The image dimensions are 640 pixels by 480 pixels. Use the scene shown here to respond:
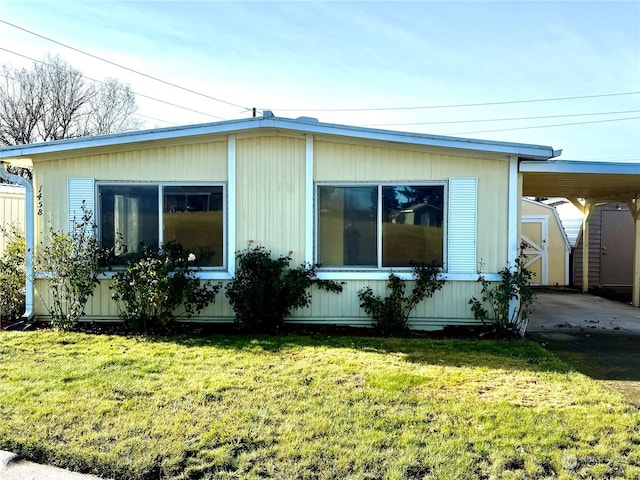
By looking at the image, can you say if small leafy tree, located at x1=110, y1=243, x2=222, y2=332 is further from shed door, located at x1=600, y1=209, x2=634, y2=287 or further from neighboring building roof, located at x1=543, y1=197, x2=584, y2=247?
shed door, located at x1=600, y1=209, x2=634, y2=287

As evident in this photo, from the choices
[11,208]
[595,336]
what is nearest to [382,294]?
[595,336]

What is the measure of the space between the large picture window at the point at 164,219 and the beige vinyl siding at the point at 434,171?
5.58ft

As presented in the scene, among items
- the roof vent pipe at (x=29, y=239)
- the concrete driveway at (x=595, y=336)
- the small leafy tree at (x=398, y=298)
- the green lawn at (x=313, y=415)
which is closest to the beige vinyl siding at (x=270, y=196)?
the small leafy tree at (x=398, y=298)

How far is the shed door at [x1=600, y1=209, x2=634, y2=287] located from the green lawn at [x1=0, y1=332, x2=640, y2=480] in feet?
29.9

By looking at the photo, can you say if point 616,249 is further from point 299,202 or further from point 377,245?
point 299,202

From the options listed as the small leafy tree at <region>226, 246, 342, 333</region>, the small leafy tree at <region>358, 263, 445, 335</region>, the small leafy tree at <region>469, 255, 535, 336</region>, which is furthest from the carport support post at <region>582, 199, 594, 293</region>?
the small leafy tree at <region>226, 246, 342, 333</region>

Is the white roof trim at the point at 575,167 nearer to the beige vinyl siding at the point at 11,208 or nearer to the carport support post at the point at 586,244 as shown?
the carport support post at the point at 586,244

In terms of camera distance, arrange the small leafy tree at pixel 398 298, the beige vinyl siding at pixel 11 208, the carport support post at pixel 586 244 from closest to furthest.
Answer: the small leafy tree at pixel 398 298 → the beige vinyl siding at pixel 11 208 → the carport support post at pixel 586 244

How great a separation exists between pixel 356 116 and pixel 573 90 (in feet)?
37.9

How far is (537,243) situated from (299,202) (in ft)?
29.8

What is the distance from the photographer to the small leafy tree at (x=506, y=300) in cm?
669

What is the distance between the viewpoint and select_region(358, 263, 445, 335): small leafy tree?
22.7ft

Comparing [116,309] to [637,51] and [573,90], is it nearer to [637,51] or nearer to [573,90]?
[637,51]

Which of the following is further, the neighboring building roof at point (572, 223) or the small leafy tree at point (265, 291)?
the neighboring building roof at point (572, 223)
